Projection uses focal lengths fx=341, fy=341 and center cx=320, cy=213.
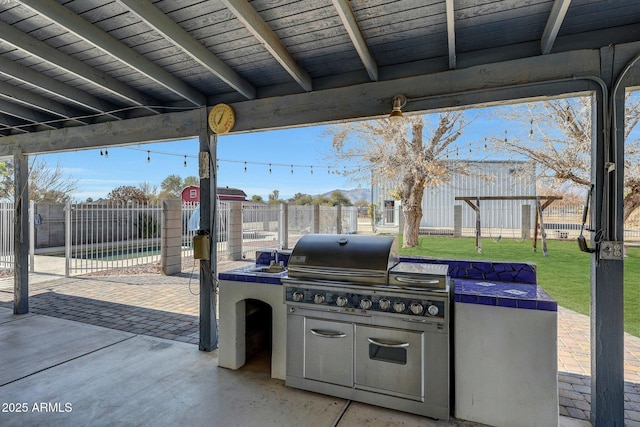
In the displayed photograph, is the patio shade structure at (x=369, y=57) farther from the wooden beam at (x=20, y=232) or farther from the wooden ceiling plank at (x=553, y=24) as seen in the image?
the wooden beam at (x=20, y=232)

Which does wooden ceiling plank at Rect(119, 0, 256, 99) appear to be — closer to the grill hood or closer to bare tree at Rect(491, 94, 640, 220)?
the grill hood

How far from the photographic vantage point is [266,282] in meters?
3.05

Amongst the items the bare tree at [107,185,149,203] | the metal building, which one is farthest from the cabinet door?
the bare tree at [107,185,149,203]

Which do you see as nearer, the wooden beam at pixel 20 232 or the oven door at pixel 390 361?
the oven door at pixel 390 361

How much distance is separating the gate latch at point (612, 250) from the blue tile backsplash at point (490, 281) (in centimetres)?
45

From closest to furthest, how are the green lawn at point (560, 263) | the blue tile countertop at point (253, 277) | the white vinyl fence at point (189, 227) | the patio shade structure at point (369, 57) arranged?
1. the patio shade structure at point (369, 57)
2. the blue tile countertop at point (253, 277)
3. the green lawn at point (560, 263)
4. the white vinyl fence at point (189, 227)

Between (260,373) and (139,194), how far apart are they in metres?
17.4

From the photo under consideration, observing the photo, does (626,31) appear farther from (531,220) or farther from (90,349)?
(531,220)

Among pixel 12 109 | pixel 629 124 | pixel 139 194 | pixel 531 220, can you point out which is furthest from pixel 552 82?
pixel 139 194

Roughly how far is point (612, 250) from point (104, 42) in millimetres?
3780

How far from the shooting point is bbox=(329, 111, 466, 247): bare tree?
1007 centimetres

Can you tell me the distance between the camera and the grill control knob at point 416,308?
2443mm

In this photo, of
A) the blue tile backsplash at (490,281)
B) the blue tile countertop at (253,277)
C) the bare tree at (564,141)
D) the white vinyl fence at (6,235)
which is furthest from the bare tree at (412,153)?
the white vinyl fence at (6,235)

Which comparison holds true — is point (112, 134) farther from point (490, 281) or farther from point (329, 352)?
point (490, 281)
